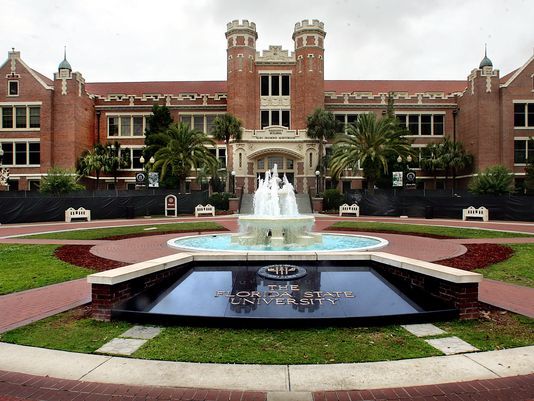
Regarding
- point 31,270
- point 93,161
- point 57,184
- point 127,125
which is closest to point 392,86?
point 127,125

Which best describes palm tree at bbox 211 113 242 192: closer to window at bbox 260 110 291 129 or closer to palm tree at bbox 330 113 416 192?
window at bbox 260 110 291 129

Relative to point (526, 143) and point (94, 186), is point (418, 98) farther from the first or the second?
point (94, 186)

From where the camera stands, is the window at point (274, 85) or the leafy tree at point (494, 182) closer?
the leafy tree at point (494, 182)

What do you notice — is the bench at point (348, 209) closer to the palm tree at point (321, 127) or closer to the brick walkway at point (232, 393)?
the palm tree at point (321, 127)

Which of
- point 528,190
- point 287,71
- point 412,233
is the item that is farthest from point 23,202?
point 528,190

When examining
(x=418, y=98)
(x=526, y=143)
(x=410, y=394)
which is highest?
(x=418, y=98)

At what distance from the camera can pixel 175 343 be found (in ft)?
18.2

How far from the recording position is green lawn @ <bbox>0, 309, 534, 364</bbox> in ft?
16.6

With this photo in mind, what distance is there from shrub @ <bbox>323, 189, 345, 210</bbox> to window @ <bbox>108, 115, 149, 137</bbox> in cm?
2500

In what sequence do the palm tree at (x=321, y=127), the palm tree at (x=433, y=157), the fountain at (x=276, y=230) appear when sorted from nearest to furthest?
the fountain at (x=276, y=230), the palm tree at (x=321, y=127), the palm tree at (x=433, y=157)

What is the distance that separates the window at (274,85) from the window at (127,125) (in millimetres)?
15049

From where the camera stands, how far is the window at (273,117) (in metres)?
48.9

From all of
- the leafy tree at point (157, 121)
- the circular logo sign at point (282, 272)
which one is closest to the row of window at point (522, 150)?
the leafy tree at point (157, 121)

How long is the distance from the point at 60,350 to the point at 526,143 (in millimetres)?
49098
